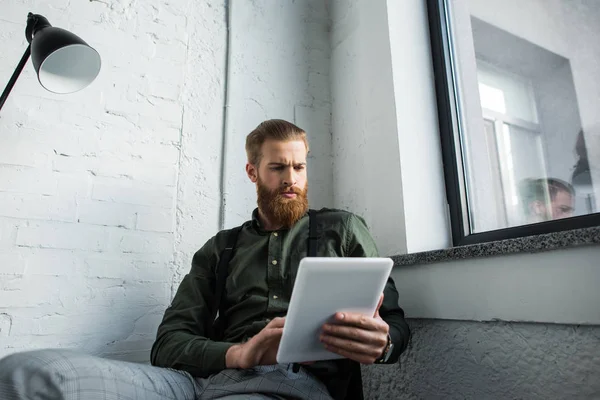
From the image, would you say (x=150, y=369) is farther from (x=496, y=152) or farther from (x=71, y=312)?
(x=496, y=152)

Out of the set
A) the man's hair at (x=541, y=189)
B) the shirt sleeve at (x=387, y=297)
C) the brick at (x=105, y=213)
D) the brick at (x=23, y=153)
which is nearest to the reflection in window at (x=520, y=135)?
the man's hair at (x=541, y=189)

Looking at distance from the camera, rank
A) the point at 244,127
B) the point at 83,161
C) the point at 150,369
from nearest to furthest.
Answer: the point at 150,369 → the point at 83,161 → the point at 244,127

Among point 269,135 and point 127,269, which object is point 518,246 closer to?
point 269,135

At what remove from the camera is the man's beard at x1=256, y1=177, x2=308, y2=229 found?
1.17 meters

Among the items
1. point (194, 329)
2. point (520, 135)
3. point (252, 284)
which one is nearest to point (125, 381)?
point (194, 329)

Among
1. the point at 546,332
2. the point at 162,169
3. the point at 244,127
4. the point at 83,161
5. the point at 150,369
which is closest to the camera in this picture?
the point at 546,332

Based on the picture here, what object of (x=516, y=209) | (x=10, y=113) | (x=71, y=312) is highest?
(x=10, y=113)

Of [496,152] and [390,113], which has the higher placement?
[390,113]

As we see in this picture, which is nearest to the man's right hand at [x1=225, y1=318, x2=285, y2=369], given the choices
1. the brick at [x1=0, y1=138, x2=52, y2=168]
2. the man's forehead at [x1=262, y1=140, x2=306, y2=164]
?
the man's forehead at [x1=262, y1=140, x2=306, y2=164]

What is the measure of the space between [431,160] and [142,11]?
114 centimetres

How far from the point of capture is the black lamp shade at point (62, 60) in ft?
3.39

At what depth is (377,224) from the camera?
1.39 meters

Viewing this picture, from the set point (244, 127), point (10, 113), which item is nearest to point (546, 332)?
point (244, 127)

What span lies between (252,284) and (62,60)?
778 mm
